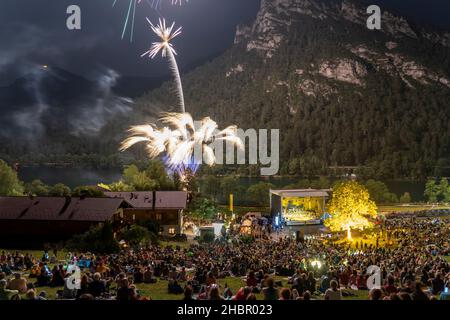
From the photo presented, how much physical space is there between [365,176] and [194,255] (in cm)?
13108

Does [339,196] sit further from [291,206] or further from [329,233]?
[291,206]

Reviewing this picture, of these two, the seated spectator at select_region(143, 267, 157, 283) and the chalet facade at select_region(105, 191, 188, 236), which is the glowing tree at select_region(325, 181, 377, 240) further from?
the seated spectator at select_region(143, 267, 157, 283)

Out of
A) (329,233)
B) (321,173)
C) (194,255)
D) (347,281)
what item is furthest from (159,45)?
(321,173)

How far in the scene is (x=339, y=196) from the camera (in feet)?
133

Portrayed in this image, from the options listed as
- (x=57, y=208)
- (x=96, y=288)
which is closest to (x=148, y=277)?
(x=96, y=288)

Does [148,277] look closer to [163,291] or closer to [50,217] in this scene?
[163,291]

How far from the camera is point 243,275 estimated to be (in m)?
19.6

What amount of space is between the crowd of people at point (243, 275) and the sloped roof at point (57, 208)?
8840 millimetres

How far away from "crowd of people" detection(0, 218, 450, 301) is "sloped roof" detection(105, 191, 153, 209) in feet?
61.5

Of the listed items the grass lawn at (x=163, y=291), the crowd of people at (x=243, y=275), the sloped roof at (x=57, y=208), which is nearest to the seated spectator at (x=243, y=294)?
the crowd of people at (x=243, y=275)

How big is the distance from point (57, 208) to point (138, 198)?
44.3 ft

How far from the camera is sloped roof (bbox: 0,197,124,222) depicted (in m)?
34.1

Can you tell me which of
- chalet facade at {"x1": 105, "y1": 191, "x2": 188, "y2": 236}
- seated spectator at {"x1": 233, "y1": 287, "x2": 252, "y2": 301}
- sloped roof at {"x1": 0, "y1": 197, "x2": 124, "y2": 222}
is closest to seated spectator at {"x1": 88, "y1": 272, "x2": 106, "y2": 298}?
seated spectator at {"x1": 233, "y1": 287, "x2": 252, "y2": 301}

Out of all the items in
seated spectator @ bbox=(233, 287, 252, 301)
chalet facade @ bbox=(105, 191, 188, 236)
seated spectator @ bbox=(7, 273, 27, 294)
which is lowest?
chalet facade @ bbox=(105, 191, 188, 236)
